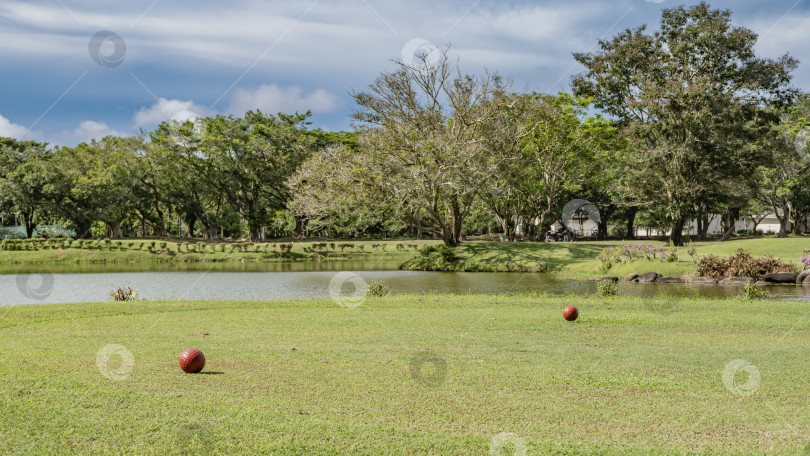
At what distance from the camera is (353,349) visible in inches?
467

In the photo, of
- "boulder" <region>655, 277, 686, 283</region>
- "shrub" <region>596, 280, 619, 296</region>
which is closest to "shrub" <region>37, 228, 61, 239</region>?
"boulder" <region>655, 277, 686, 283</region>

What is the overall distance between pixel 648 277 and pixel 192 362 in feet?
91.6

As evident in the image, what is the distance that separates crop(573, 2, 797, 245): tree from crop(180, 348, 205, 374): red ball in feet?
139

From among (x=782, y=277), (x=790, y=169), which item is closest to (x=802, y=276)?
(x=782, y=277)

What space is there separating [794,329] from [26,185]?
72.9 m

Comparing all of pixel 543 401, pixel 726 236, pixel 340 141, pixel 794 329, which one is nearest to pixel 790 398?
pixel 543 401

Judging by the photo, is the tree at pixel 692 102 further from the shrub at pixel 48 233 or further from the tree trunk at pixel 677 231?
the shrub at pixel 48 233

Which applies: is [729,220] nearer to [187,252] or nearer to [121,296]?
[187,252]

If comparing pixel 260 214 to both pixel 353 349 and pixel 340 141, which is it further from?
pixel 353 349

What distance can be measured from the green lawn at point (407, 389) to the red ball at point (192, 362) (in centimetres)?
19

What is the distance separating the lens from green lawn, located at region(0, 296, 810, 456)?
6852mm

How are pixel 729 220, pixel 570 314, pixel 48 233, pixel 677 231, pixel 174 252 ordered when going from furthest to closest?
pixel 729 220, pixel 48 233, pixel 174 252, pixel 677 231, pixel 570 314

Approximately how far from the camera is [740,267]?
32.2 m

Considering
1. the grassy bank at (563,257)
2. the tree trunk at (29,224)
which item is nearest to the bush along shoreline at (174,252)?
the grassy bank at (563,257)
